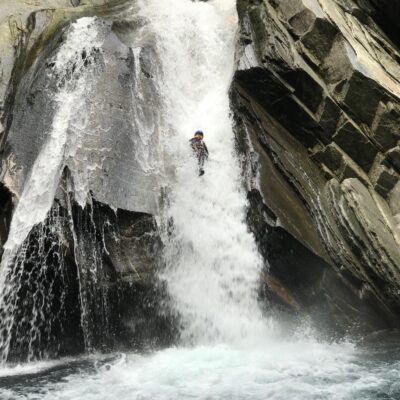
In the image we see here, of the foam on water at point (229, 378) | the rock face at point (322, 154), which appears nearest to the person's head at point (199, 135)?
the rock face at point (322, 154)

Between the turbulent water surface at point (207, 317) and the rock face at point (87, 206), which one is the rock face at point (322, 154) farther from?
the rock face at point (87, 206)

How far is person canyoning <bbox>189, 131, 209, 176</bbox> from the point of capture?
52.4ft

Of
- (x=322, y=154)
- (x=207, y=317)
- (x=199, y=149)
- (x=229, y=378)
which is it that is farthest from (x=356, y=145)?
(x=229, y=378)

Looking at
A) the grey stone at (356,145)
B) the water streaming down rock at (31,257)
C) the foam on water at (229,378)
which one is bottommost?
the foam on water at (229,378)

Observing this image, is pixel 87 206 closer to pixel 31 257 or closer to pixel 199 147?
pixel 31 257

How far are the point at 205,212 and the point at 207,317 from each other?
3218 mm

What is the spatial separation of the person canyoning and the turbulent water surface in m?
0.27

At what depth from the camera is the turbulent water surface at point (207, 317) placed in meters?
10.0

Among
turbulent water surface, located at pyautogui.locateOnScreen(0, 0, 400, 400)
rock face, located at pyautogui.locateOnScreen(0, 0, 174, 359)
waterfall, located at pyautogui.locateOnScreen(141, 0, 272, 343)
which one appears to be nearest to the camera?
turbulent water surface, located at pyautogui.locateOnScreen(0, 0, 400, 400)

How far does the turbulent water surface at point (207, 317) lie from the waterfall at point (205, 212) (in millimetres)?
29

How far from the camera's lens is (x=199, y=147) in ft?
52.7

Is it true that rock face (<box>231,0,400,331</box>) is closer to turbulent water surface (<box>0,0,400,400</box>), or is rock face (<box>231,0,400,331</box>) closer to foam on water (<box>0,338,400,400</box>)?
turbulent water surface (<box>0,0,400,400</box>)

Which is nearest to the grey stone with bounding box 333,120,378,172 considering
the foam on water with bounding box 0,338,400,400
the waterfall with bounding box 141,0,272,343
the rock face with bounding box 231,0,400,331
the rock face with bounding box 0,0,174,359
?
the rock face with bounding box 231,0,400,331

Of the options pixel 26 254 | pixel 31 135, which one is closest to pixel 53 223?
pixel 26 254
